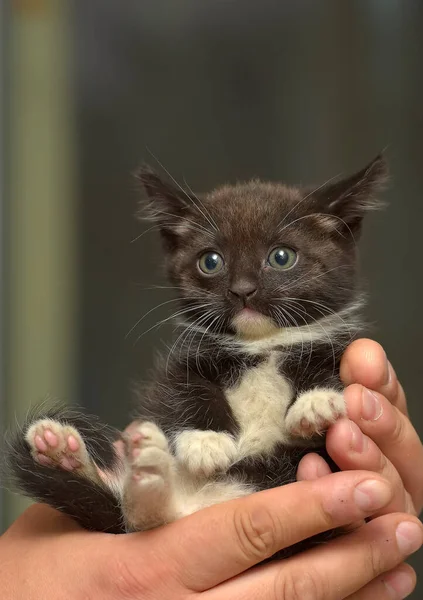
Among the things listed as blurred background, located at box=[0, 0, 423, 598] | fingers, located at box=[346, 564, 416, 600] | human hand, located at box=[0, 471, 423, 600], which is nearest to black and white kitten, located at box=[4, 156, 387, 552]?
human hand, located at box=[0, 471, 423, 600]

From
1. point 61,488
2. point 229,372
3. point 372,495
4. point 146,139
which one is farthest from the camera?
point 146,139

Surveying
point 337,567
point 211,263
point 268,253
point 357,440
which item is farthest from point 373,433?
point 211,263

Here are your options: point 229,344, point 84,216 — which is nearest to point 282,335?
point 229,344

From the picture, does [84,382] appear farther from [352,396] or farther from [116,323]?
[352,396]

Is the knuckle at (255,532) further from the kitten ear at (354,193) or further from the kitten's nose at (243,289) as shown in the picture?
the kitten ear at (354,193)

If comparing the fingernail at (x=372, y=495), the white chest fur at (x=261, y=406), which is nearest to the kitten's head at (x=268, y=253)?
the white chest fur at (x=261, y=406)

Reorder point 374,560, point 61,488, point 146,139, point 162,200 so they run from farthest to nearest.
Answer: point 146,139
point 162,200
point 61,488
point 374,560

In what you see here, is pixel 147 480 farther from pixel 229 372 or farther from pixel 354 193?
pixel 354 193
